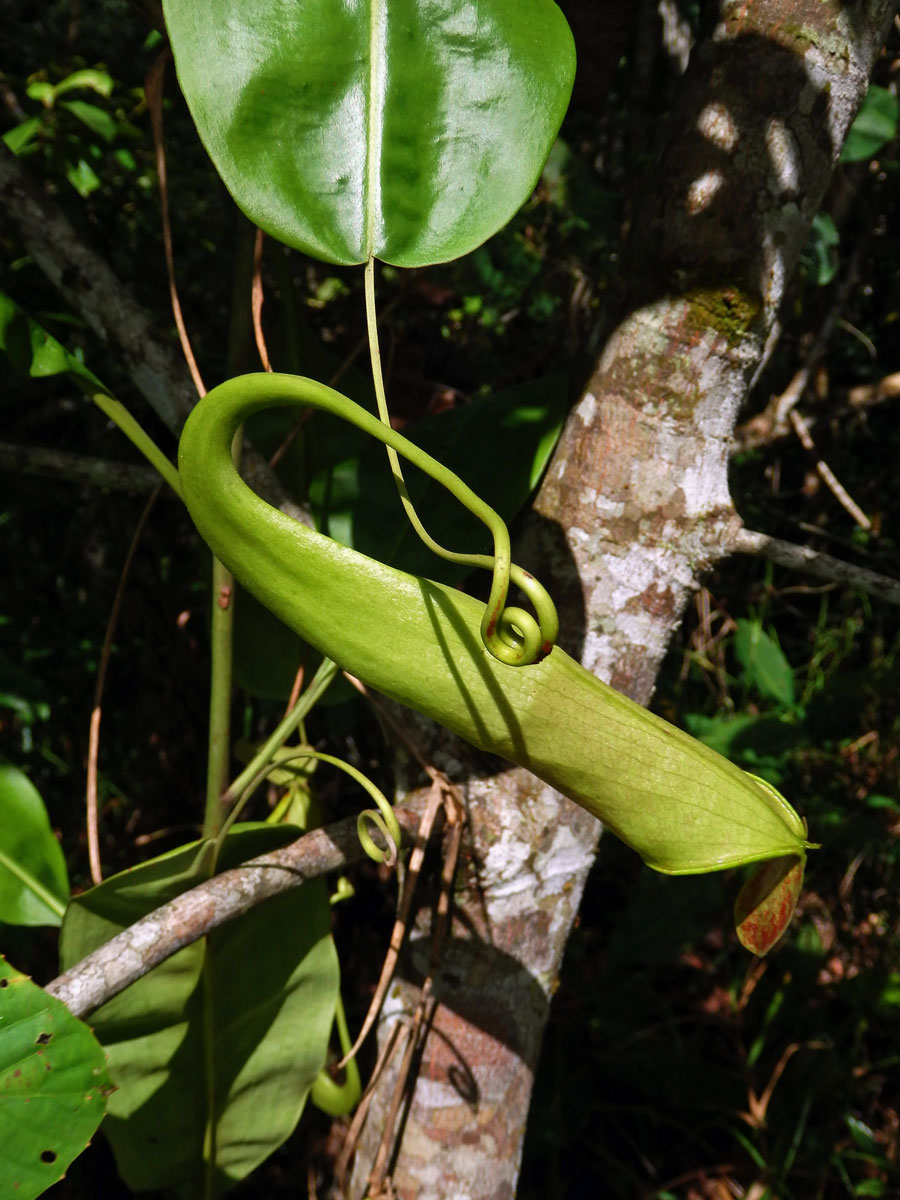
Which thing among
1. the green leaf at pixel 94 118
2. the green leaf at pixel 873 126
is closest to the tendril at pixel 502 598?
the green leaf at pixel 94 118

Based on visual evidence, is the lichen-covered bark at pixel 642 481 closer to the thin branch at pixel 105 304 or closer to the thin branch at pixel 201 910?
the thin branch at pixel 201 910

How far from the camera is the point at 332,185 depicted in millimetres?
501

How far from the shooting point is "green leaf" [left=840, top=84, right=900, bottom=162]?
1.03m

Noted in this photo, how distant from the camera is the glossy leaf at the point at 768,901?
1.54 ft

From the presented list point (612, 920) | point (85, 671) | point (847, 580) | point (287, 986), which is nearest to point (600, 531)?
point (847, 580)

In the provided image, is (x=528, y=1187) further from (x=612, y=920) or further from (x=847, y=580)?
(x=847, y=580)

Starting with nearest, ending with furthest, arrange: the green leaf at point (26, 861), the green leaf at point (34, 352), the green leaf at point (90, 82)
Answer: the green leaf at point (34, 352) < the green leaf at point (26, 861) < the green leaf at point (90, 82)

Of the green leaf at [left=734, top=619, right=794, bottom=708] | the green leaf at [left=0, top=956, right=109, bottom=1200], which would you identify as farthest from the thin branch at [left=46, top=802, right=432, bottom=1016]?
the green leaf at [left=734, top=619, right=794, bottom=708]

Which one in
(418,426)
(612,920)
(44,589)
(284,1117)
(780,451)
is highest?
(418,426)

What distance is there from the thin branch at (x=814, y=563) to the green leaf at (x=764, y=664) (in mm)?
984

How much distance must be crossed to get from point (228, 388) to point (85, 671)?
1096 millimetres

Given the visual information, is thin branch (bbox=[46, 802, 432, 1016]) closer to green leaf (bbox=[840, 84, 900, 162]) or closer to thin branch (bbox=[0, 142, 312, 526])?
thin branch (bbox=[0, 142, 312, 526])

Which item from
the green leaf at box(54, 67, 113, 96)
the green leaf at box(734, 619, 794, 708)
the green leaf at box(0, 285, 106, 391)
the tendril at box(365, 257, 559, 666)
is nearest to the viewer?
the tendril at box(365, 257, 559, 666)

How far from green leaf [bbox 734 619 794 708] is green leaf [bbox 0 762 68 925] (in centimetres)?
123
